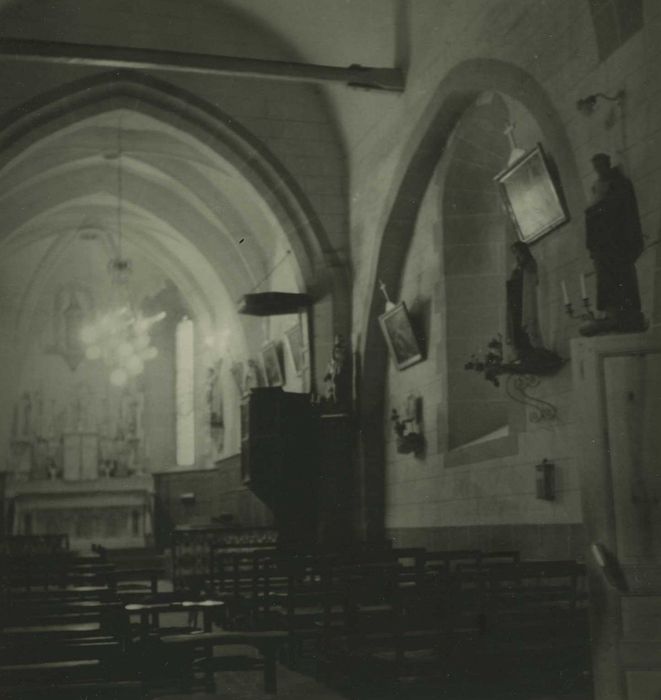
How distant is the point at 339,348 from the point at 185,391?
10.3 meters

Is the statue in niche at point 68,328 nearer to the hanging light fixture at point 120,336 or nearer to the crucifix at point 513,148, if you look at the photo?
the hanging light fixture at point 120,336

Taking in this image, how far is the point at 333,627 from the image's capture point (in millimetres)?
6242

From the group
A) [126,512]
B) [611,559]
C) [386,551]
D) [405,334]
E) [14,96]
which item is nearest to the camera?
[611,559]

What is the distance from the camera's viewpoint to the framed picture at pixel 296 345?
14380mm

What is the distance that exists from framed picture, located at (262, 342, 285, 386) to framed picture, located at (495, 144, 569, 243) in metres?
7.52

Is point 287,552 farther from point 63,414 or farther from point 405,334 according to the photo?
point 63,414

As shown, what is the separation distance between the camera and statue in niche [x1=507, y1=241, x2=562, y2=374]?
26.4 feet

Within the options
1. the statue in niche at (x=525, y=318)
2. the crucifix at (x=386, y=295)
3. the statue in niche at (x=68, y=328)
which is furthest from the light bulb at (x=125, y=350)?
the statue in niche at (x=525, y=318)

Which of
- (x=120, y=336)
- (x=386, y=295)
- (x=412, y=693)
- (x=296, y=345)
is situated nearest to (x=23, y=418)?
(x=120, y=336)

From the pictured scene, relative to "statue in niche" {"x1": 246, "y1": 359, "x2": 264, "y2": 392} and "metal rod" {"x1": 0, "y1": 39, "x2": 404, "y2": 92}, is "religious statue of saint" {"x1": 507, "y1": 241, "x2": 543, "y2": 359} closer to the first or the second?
"metal rod" {"x1": 0, "y1": 39, "x2": 404, "y2": 92}

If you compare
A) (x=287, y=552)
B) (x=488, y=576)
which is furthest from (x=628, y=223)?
(x=287, y=552)

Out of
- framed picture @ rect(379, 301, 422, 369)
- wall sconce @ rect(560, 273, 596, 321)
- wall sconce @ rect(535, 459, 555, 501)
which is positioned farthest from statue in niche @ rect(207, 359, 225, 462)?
wall sconce @ rect(560, 273, 596, 321)

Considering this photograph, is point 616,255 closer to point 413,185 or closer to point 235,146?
point 413,185

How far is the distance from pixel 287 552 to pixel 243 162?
627cm
